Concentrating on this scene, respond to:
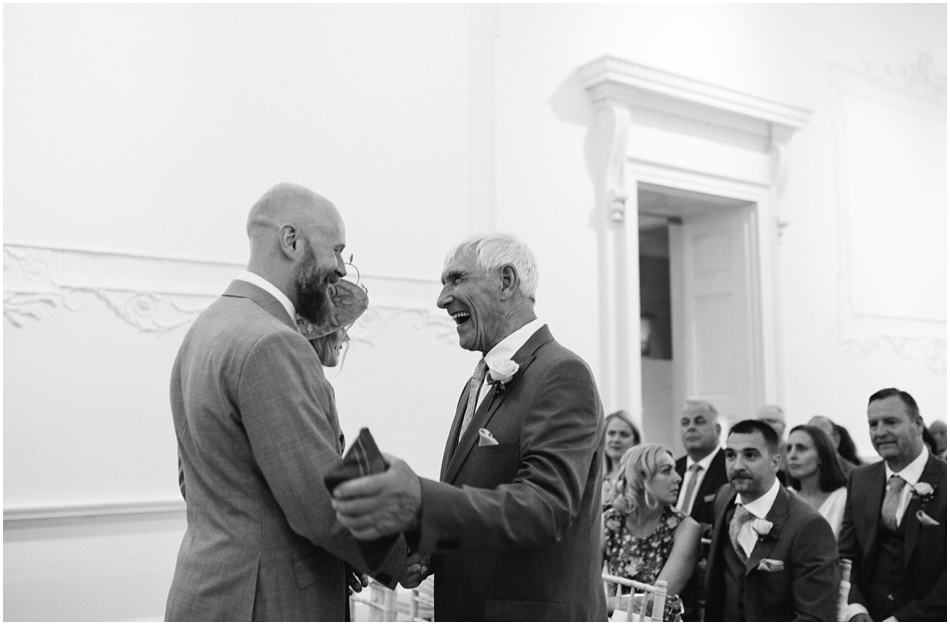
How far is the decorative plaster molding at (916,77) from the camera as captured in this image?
9266 millimetres

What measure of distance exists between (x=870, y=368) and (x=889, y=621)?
209 inches

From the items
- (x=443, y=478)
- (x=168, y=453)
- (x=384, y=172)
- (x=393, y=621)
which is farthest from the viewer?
(x=384, y=172)

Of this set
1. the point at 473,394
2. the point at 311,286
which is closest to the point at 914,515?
the point at 473,394

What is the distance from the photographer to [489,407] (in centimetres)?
223

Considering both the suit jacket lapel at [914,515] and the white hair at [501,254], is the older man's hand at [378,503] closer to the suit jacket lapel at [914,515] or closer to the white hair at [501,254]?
the white hair at [501,254]

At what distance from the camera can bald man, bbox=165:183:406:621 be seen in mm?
1943

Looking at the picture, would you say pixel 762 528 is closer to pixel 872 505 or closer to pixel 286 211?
pixel 872 505

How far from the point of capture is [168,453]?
5203 millimetres

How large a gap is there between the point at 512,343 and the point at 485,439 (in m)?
0.26

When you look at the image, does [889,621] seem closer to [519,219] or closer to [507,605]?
[507,605]

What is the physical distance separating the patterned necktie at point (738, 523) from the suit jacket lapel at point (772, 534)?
83mm

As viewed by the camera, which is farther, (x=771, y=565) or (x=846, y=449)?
(x=846, y=449)

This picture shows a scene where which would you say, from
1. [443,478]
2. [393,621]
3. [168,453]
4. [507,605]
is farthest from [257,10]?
[507,605]

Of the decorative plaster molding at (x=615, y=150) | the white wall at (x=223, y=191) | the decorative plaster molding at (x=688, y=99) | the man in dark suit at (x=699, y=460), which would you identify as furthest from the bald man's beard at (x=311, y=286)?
the decorative plaster molding at (x=688, y=99)
